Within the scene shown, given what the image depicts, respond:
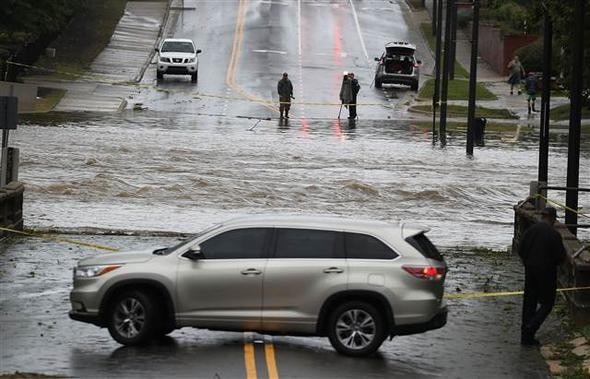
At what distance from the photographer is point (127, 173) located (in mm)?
35219

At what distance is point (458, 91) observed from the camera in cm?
6012

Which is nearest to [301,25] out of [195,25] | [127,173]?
[195,25]

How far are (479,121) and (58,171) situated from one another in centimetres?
1544

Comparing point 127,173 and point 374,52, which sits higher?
point 374,52

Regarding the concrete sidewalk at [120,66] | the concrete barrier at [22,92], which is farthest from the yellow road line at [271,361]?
the concrete sidewalk at [120,66]

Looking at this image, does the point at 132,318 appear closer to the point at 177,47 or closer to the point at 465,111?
the point at 465,111

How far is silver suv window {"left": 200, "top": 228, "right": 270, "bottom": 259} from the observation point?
15672mm

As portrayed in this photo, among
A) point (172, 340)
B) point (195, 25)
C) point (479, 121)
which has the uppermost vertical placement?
point (195, 25)

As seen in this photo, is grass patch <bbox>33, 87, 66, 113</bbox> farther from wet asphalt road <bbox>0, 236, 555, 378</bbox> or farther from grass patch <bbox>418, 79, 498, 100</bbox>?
wet asphalt road <bbox>0, 236, 555, 378</bbox>

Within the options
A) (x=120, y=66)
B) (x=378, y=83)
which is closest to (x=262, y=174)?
(x=378, y=83)

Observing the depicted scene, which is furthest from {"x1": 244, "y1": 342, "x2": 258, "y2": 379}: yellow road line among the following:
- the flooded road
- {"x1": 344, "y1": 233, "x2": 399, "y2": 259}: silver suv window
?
the flooded road

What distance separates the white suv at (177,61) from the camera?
60.1 meters

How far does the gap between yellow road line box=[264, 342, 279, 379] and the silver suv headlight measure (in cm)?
198

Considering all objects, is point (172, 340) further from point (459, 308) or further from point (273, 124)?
point (273, 124)
